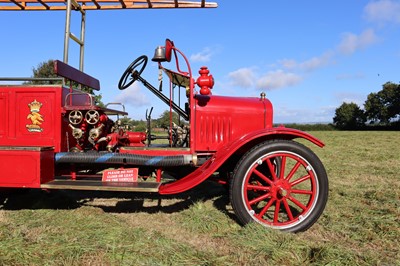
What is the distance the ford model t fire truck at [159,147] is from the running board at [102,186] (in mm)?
10

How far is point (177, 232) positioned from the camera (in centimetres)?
345

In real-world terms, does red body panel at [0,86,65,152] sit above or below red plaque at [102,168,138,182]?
above

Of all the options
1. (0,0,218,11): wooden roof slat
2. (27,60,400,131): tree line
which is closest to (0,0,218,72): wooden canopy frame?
(0,0,218,11): wooden roof slat

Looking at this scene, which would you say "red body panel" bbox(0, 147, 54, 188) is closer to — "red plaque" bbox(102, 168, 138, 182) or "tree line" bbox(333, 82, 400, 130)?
"red plaque" bbox(102, 168, 138, 182)

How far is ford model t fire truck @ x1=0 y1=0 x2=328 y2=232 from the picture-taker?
343 centimetres

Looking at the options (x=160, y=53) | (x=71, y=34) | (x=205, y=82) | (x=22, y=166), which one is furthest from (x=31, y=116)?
(x=205, y=82)

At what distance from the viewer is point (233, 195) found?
3.37 m

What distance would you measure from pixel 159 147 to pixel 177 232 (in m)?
1.09

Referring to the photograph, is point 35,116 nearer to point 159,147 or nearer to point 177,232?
point 159,147

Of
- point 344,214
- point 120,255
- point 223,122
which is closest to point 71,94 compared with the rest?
point 223,122

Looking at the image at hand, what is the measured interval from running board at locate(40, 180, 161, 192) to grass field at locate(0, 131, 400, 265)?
392mm

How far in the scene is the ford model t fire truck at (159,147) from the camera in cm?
343

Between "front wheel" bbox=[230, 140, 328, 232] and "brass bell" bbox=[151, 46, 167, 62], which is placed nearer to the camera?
"front wheel" bbox=[230, 140, 328, 232]

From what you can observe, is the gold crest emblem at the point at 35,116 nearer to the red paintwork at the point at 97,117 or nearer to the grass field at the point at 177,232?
the red paintwork at the point at 97,117
